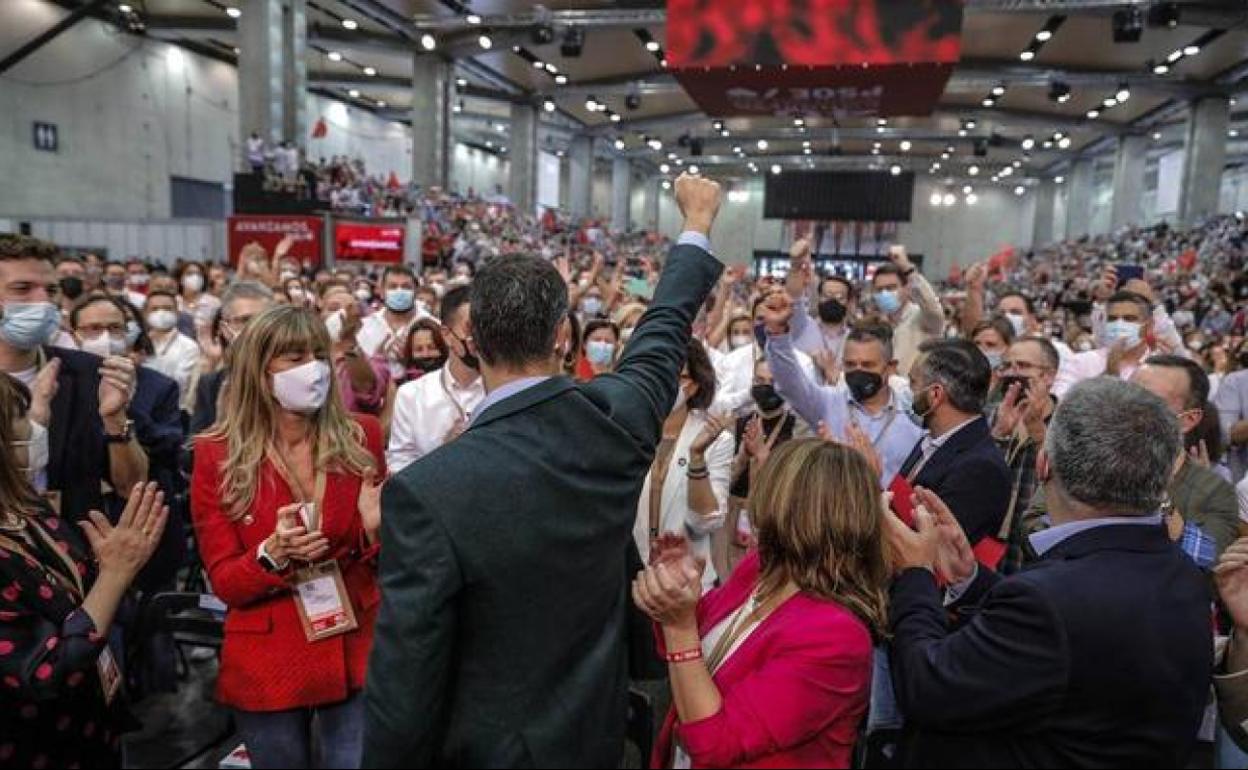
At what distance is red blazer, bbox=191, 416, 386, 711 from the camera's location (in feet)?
6.88

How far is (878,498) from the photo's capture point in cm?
172

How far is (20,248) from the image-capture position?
263 centimetres

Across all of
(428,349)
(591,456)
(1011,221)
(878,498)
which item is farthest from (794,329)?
(1011,221)

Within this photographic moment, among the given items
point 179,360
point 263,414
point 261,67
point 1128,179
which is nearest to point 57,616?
point 263,414

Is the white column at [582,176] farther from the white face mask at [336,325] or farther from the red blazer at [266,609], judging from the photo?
the red blazer at [266,609]

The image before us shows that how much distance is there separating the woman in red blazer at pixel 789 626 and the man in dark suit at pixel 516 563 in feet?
0.46

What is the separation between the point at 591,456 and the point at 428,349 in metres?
2.92

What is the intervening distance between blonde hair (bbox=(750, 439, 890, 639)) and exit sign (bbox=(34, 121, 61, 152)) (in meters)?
20.6


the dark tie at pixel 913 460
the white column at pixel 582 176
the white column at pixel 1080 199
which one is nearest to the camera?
the dark tie at pixel 913 460

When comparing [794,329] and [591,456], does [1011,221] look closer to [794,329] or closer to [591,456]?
[794,329]

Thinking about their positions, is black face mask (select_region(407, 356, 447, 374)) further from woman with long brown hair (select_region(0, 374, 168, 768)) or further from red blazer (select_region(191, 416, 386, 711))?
woman with long brown hair (select_region(0, 374, 168, 768))

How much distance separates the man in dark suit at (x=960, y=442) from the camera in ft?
7.75

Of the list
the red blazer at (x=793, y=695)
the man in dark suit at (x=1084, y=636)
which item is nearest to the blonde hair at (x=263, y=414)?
the red blazer at (x=793, y=695)

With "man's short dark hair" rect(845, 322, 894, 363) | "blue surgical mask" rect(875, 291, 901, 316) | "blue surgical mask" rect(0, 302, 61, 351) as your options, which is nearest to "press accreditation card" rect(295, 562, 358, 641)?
"blue surgical mask" rect(0, 302, 61, 351)
